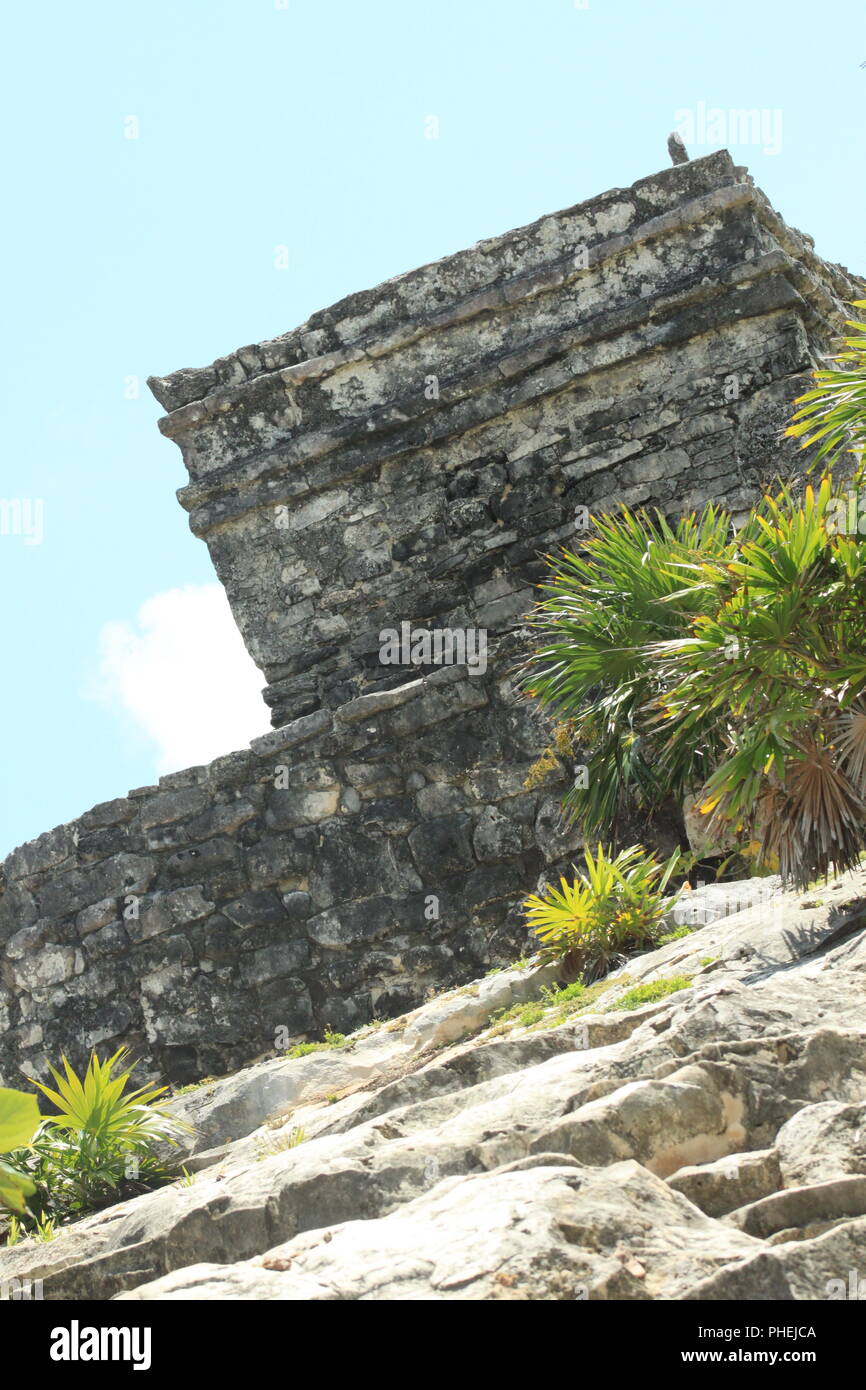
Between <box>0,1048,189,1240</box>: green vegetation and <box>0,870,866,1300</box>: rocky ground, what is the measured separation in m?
0.56

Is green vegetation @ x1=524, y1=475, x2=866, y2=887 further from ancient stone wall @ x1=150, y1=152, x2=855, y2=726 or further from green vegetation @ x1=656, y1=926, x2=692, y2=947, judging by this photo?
ancient stone wall @ x1=150, y1=152, x2=855, y2=726

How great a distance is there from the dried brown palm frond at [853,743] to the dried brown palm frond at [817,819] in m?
0.05

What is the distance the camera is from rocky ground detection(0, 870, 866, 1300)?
2.99 m

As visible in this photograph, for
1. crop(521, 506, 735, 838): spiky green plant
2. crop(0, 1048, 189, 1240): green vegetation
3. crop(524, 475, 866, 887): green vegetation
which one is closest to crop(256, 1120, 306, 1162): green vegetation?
crop(0, 1048, 189, 1240): green vegetation

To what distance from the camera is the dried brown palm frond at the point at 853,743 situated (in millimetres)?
6016

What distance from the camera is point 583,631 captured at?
779 centimetres

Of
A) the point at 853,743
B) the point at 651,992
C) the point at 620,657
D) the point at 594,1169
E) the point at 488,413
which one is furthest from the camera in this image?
the point at 488,413

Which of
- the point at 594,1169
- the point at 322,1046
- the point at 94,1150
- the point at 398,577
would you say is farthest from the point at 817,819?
the point at 398,577

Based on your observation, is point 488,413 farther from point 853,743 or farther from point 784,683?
point 853,743

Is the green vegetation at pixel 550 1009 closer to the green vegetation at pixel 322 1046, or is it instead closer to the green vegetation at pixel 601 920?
the green vegetation at pixel 601 920

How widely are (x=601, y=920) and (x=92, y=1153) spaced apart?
8.72 feet

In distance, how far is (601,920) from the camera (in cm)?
714

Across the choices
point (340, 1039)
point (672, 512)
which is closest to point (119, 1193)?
point (340, 1039)

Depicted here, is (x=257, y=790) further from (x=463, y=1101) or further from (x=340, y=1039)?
(x=463, y=1101)
